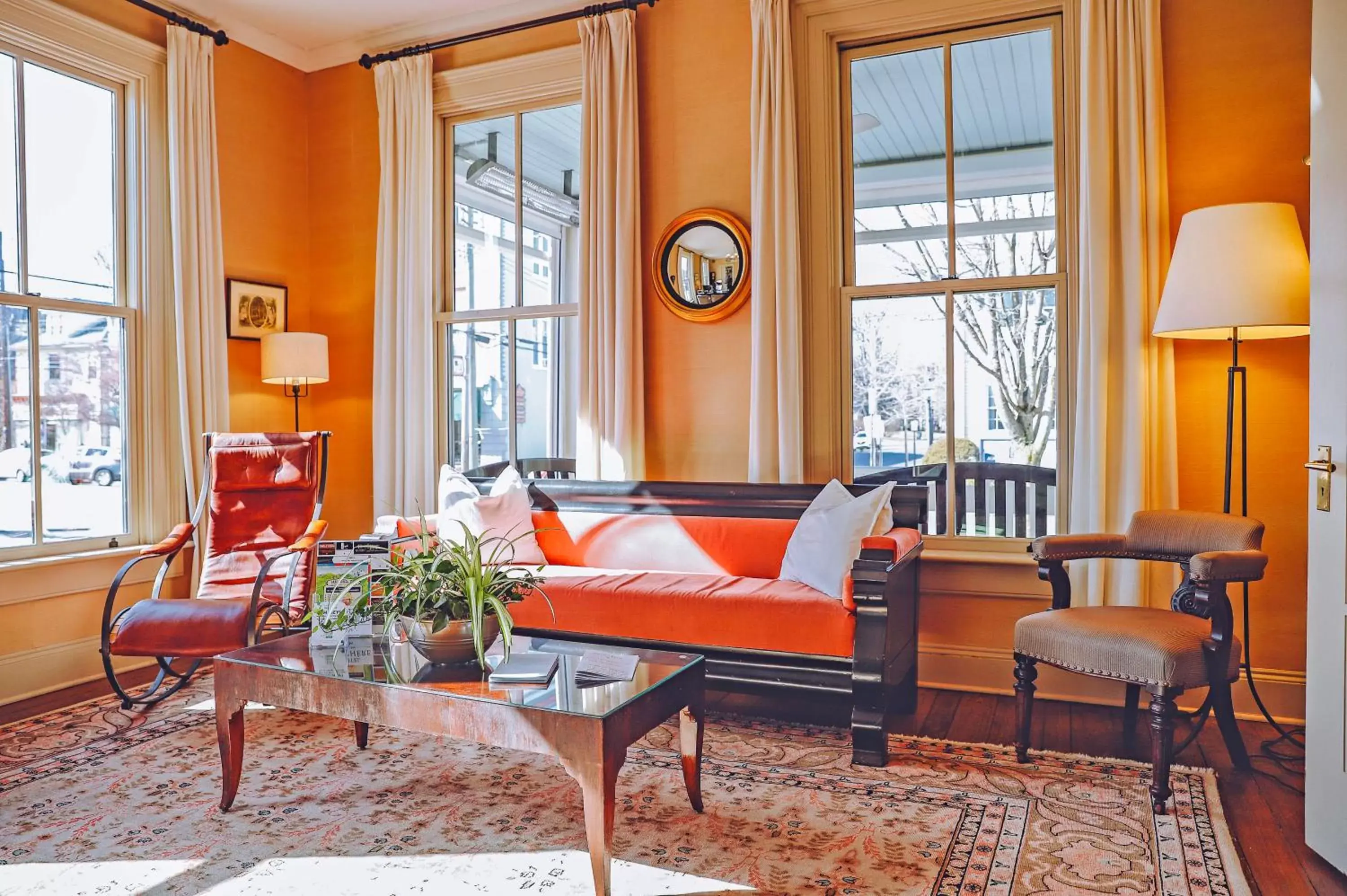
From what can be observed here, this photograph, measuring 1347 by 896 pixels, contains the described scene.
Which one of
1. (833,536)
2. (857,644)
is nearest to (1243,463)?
(833,536)

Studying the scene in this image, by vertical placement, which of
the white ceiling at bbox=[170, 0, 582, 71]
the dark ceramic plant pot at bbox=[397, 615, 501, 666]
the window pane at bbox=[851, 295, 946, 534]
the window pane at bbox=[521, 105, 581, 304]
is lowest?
the dark ceramic plant pot at bbox=[397, 615, 501, 666]

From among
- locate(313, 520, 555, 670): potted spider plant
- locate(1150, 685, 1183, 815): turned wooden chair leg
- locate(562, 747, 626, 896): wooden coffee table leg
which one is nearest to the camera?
locate(562, 747, 626, 896): wooden coffee table leg

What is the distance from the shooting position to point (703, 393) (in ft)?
14.1

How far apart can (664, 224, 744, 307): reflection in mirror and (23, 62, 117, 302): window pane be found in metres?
2.60

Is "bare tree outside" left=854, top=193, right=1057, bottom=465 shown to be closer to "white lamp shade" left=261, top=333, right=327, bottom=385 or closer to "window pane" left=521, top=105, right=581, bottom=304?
"window pane" left=521, top=105, right=581, bottom=304

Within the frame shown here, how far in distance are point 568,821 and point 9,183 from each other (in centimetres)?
358

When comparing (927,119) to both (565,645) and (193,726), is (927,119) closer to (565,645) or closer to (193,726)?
(565,645)

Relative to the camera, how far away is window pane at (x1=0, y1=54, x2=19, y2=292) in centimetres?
388

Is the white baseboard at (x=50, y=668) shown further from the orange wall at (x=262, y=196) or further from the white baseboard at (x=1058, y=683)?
the white baseboard at (x=1058, y=683)

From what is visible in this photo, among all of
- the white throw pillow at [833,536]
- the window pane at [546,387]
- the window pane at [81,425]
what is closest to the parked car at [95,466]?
the window pane at [81,425]

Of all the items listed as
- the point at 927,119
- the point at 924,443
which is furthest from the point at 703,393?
the point at 927,119

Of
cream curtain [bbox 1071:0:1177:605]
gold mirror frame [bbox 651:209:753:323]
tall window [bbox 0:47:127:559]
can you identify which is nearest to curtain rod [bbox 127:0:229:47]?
tall window [bbox 0:47:127:559]

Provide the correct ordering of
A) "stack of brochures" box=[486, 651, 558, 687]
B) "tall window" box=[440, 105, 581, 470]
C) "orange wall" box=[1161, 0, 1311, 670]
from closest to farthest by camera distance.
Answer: "stack of brochures" box=[486, 651, 558, 687], "orange wall" box=[1161, 0, 1311, 670], "tall window" box=[440, 105, 581, 470]

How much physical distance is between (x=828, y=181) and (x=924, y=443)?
1.21 meters
